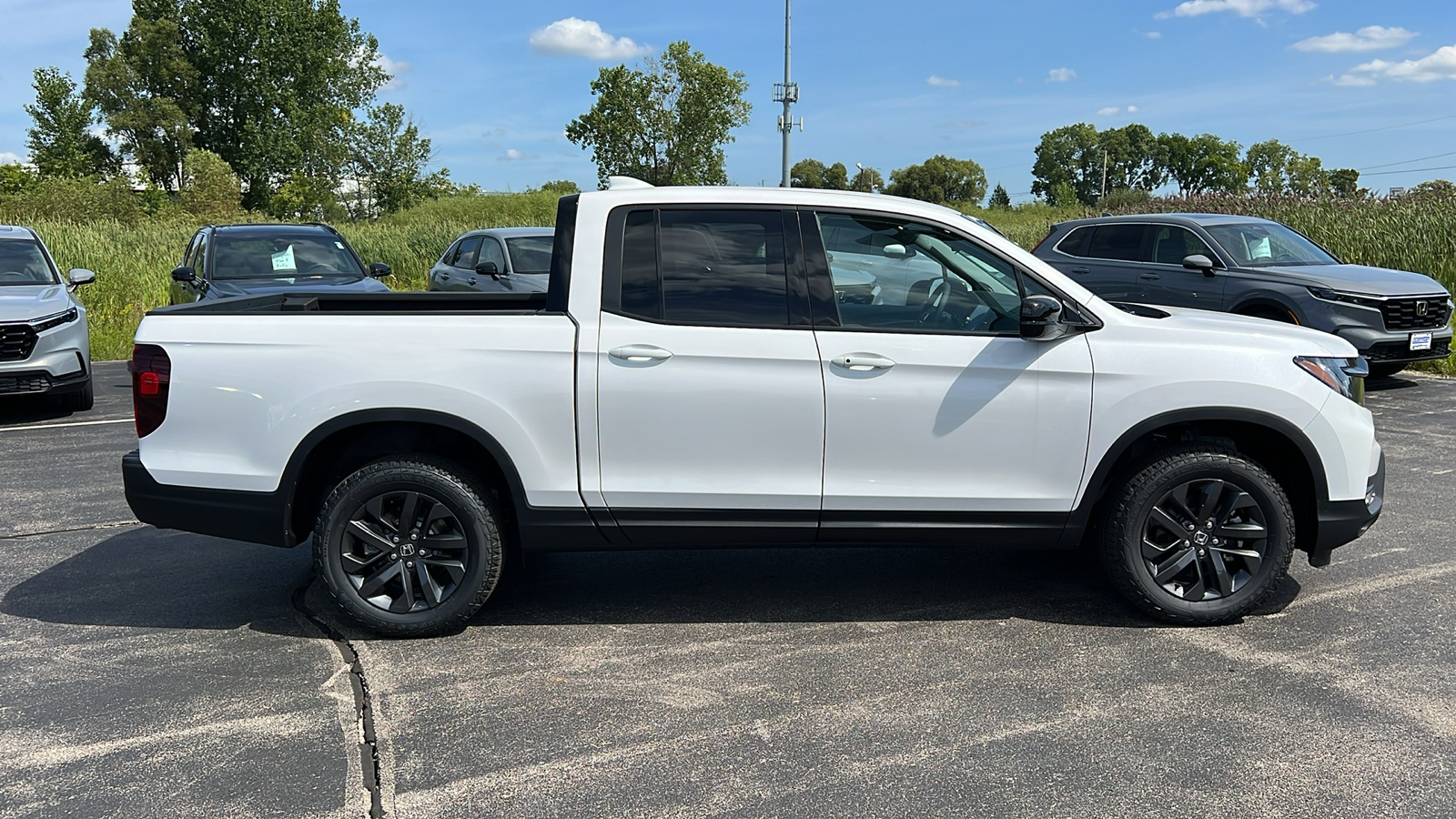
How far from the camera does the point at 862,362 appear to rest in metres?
4.36

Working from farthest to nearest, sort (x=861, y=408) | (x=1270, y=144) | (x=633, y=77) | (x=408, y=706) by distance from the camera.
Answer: (x=1270, y=144)
(x=633, y=77)
(x=861, y=408)
(x=408, y=706)

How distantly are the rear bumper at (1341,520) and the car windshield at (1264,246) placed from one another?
7.34 m

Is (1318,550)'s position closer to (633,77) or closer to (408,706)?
(408,706)

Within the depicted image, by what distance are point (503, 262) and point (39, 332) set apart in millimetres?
5173

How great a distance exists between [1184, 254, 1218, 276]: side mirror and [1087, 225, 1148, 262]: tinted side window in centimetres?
99

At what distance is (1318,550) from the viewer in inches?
182

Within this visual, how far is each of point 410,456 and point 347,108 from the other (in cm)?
6599

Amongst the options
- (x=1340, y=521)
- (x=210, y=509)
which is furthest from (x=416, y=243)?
(x=1340, y=521)

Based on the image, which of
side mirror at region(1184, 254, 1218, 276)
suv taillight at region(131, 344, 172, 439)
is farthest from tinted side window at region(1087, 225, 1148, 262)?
suv taillight at region(131, 344, 172, 439)

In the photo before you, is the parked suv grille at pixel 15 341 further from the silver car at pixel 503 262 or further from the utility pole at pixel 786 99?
the utility pole at pixel 786 99

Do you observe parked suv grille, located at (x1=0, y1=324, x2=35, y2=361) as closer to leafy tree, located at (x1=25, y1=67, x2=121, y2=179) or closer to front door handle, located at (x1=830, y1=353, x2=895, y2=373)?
front door handle, located at (x1=830, y1=353, x2=895, y2=373)

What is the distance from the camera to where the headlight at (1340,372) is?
4.53 metres

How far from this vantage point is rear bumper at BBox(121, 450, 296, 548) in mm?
4461

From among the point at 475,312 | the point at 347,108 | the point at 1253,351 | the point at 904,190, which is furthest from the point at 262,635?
the point at 904,190
